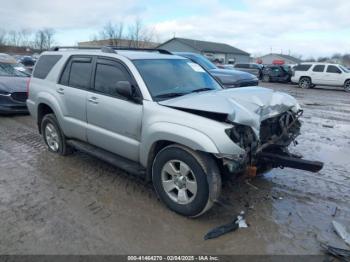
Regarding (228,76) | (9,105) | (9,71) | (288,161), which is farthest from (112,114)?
(228,76)

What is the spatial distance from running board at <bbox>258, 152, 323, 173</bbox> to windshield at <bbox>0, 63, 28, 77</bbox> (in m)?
8.80

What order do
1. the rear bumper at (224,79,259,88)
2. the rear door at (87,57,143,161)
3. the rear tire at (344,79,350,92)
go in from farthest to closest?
the rear tire at (344,79,350,92)
the rear bumper at (224,79,259,88)
the rear door at (87,57,143,161)

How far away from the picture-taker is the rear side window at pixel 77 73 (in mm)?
4934

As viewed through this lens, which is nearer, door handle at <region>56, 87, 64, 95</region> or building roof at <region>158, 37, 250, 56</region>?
door handle at <region>56, 87, 64, 95</region>

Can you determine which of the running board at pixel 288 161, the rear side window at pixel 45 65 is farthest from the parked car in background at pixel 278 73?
the running board at pixel 288 161

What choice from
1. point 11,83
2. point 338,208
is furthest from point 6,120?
point 338,208

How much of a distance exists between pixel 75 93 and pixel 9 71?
6503mm

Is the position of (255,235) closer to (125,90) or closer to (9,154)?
(125,90)

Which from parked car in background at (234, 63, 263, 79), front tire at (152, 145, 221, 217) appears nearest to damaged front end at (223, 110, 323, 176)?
front tire at (152, 145, 221, 217)

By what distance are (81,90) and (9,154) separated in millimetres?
2077

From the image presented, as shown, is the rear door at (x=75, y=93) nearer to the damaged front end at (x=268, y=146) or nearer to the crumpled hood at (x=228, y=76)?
the damaged front end at (x=268, y=146)

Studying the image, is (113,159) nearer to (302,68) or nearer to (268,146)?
(268,146)

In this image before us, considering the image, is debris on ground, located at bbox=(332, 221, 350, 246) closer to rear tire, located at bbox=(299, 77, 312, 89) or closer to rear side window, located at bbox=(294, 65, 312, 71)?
rear tire, located at bbox=(299, 77, 312, 89)

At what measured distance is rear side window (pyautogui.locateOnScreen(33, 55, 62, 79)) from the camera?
5750mm
